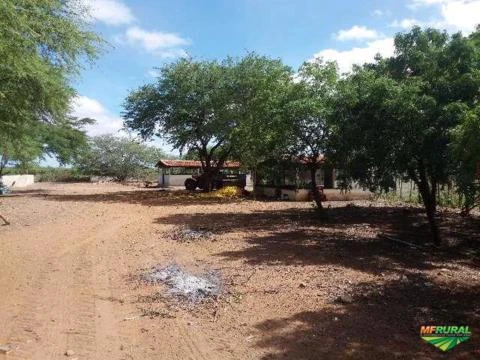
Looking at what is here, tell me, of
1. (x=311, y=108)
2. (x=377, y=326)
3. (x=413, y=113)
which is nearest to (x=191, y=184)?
(x=311, y=108)

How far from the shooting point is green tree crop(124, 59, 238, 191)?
2466cm

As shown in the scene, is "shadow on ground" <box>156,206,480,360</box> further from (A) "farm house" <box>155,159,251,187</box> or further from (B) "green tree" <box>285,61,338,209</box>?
(A) "farm house" <box>155,159,251,187</box>

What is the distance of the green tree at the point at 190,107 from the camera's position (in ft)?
80.9

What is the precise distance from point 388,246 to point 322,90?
6.02m

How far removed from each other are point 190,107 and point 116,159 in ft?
102

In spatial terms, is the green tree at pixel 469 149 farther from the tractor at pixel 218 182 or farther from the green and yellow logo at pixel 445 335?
the tractor at pixel 218 182

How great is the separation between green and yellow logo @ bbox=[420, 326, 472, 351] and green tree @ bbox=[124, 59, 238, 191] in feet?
62.1

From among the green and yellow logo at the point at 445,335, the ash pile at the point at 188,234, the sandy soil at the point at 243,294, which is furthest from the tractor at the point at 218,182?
the green and yellow logo at the point at 445,335

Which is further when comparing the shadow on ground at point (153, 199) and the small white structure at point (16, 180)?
the small white structure at point (16, 180)

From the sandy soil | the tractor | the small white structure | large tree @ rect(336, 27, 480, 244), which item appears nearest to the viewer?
the sandy soil

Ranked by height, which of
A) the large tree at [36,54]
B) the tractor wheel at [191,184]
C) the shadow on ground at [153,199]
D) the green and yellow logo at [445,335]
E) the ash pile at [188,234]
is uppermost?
the large tree at [36,54]

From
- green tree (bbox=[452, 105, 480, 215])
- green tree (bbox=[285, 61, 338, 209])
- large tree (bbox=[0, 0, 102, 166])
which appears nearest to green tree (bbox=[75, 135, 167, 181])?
green tree (bbox=[285, 61, 338, 209])

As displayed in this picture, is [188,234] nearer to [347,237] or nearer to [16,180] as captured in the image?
[347,237]

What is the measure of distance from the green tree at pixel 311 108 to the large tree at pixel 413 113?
198 centimetres
